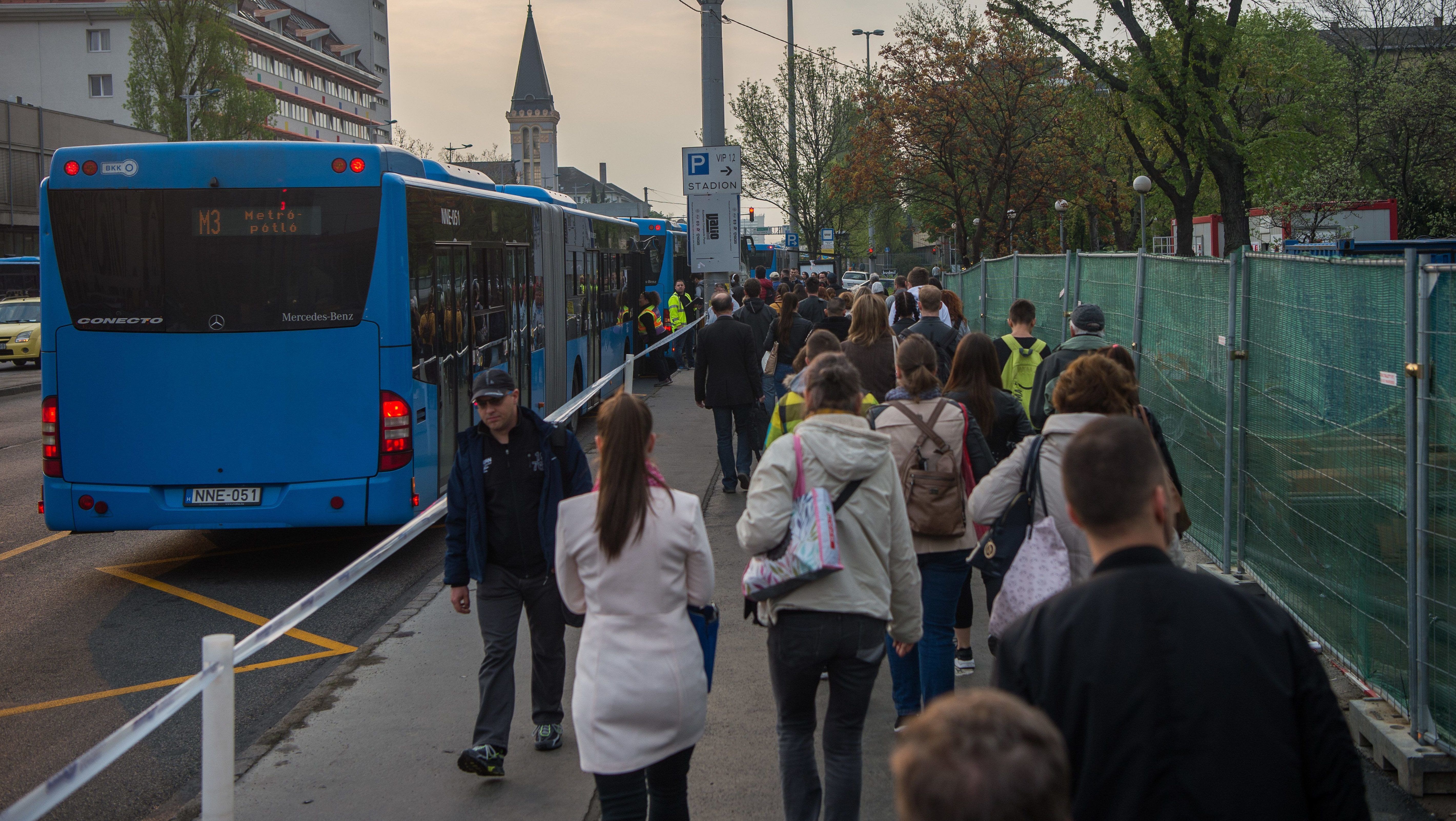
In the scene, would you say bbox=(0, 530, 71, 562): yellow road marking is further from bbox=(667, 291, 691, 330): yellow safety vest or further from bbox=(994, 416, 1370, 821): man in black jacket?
bbox=(667, 291, 691, 330): yellow safety vest

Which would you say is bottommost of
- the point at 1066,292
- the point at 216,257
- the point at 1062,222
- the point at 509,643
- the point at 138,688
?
the point at 138,688

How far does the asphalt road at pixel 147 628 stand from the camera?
559 cm

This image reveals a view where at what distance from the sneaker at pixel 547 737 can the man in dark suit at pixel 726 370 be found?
18.9 ft

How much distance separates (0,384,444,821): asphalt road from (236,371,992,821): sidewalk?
0.44 meters

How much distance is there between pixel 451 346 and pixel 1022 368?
4.62m

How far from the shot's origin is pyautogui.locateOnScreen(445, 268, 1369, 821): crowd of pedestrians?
2.12 m

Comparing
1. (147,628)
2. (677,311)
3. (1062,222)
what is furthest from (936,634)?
(1062,222)

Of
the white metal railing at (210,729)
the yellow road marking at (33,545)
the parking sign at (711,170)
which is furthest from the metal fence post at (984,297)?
the white metal railing at (210,729)

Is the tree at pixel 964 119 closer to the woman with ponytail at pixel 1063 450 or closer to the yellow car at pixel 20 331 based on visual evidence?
the yellow car at pixel 20 331

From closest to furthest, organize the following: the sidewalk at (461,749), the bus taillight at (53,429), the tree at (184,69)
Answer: the sidewalk at (461,749)
the bus taillight at (53,429)
the tree at (184,69)

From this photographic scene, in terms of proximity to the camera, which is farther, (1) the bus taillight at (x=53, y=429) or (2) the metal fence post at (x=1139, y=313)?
(2) the metal fence post at (x=1139, y=313)

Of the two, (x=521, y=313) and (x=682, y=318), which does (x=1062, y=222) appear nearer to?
(x=682, y=318)

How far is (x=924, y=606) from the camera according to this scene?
5375 mm

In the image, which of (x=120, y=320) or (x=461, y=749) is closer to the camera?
(x=461, y=749)
